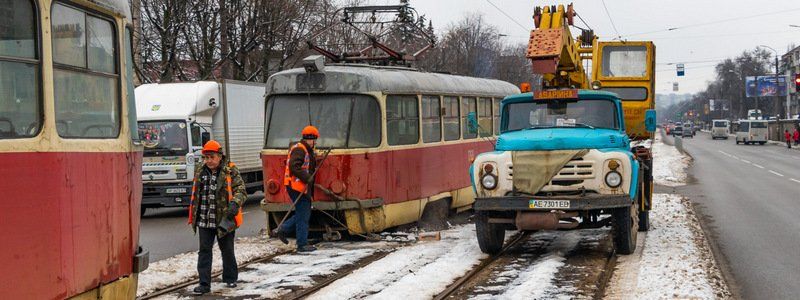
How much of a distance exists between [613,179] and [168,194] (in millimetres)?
10766

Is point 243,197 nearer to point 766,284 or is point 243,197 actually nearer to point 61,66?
point 61,66

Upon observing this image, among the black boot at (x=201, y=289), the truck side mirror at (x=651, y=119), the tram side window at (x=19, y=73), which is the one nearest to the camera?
the tram side window at (x=19, y=73)

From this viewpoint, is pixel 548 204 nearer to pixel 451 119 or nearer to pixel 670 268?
pixel 670 268

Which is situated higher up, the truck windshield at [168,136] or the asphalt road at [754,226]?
the truck windshield at [168,136]

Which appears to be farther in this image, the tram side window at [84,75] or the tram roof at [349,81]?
the tram roof at [349,81]

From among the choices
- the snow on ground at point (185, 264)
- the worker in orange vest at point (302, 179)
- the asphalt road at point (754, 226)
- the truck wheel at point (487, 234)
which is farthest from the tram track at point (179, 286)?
the asphalt road at point (754, 226)

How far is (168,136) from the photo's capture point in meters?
19.8

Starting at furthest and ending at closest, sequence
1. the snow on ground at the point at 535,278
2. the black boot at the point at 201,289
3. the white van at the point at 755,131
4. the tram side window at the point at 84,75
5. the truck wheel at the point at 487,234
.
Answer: the white van at the point at 755,131 → the truck wheel at the point at 487,234 → the black boot at the point at 201,289 → the snow on ground at the point at 535,278 → the tram side window at the point at 84,75

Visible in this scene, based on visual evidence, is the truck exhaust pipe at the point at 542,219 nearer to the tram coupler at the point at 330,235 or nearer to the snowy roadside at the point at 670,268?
the snowy roadside at the point at 670,268

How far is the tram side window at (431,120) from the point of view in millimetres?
15367

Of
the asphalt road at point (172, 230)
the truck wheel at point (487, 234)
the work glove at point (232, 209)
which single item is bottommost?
the asphalt road at point (172, 230)

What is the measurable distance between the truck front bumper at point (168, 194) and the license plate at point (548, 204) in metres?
9.82

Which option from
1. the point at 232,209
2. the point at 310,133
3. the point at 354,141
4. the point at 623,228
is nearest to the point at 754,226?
the point at 623,228

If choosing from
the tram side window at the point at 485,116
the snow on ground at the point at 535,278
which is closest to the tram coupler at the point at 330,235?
the snow on ground at the point at 535,278
